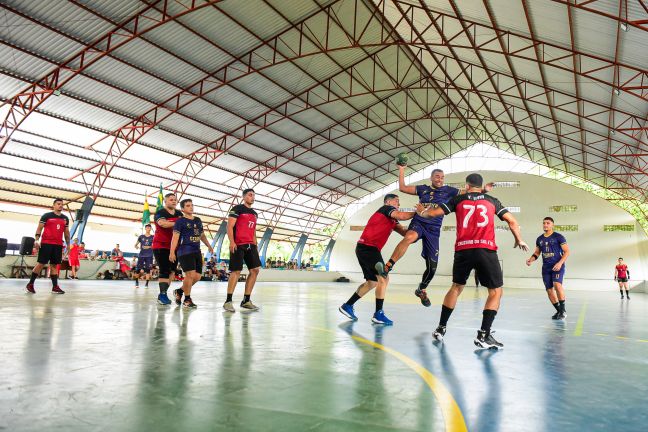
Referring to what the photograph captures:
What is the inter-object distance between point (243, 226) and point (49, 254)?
563 cm

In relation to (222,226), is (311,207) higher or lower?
higher

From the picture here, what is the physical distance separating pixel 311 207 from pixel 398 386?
137 ft

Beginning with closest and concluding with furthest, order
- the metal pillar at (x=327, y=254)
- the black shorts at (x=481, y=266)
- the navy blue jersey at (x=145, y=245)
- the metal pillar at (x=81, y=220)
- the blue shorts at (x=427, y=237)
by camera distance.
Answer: the black shorts at (x=481, y=266) < the blue shorts at (x=427, y=237) < the navy blue jersey at (x=145, y=245) < the metal pillar at (x=81, y=220) < the metal pillar at (x=327, y=254)

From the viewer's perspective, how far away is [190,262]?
8.02 m

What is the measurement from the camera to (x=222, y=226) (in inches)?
1399

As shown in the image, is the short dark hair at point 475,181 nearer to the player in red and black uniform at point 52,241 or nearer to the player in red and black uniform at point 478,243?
the player in red and black uniform at point 478,243

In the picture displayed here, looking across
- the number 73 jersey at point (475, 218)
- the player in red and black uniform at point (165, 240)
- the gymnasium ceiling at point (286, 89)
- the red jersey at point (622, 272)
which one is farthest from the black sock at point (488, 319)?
the red jersey at point (622, 272)

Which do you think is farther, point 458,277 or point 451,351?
point 458,277

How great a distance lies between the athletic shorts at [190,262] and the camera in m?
7.99

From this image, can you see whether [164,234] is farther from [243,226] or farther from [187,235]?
[243,226]

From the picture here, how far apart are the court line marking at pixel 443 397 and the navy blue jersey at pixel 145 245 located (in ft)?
40.6

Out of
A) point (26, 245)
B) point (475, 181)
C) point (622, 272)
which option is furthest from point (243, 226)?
point (622, 272)

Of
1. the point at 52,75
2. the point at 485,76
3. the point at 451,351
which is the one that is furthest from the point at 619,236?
the point at 52,75

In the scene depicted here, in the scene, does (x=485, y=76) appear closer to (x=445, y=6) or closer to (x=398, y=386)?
(x=445, y=6)
